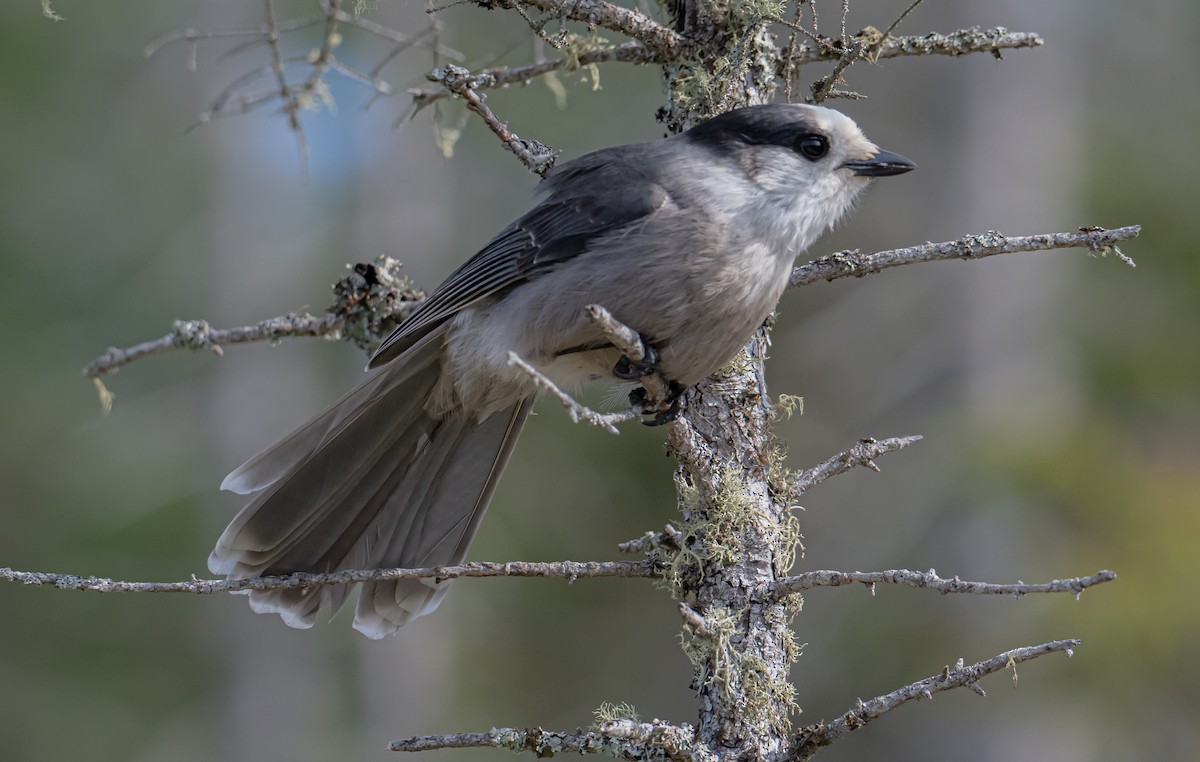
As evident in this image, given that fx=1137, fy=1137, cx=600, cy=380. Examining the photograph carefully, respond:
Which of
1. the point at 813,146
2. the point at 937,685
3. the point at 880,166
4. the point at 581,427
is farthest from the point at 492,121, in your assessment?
the point at 581,427

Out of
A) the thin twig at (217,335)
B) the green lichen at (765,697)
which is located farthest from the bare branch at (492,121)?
the green lichen at (765,697)

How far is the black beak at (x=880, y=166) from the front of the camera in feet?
9.81

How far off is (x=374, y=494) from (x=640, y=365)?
104 centimetres

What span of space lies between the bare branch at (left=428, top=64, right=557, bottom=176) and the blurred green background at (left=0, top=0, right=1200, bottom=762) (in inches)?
96.3

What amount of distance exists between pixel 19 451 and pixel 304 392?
6.55ft

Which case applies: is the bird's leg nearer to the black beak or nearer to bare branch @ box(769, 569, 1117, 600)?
bare branch @ box(769, 569, 1117, 600)

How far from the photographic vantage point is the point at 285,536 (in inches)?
125

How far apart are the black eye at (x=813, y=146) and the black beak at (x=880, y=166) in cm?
7

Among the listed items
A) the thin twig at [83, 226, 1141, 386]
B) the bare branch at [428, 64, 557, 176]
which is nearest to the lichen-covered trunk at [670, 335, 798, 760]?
the thin twig at [83, 226, 1141, 386]

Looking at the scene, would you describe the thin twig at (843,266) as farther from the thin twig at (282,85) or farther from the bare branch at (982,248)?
the thin twig at (282,85)

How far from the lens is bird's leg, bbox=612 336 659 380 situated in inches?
104

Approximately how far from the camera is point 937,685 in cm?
212

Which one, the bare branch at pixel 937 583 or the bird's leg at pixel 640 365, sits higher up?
the bird's leg at pixel 640 365

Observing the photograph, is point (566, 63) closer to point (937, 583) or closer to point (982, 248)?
point (982, 248)
